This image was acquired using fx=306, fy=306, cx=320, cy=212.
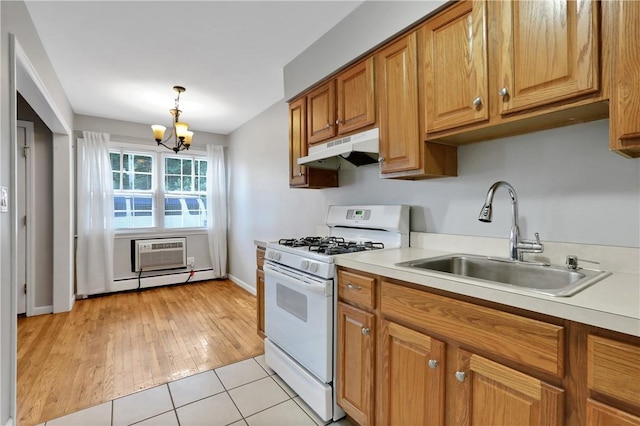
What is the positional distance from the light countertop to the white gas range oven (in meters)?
0.45

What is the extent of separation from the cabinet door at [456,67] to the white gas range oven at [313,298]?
667 millimetres

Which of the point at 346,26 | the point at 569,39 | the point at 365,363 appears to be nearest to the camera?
the point at 569,39

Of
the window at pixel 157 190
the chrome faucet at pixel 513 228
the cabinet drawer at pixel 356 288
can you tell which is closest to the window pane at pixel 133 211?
the window at pixel 157 190

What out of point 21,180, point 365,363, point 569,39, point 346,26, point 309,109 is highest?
point 346,26

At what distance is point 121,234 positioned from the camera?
4336 mm

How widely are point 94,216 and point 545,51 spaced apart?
4.81m

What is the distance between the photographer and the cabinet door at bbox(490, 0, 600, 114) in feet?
3.33

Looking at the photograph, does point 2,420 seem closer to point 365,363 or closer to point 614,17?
point 365,363

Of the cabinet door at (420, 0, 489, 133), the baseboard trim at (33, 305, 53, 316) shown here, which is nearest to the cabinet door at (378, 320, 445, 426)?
the cabinet door at (420, 0, 489, 133)

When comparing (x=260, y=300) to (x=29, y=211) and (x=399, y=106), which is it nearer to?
(x=399, y=106)

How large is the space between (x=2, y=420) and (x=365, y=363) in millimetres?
1755

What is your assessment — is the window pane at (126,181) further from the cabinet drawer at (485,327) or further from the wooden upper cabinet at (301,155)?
the cabinet drawer at (485,327)

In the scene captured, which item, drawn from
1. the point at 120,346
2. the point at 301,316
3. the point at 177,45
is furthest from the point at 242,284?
the point at 177,45

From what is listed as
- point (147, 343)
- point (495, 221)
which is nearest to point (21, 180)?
point (147, 343)
